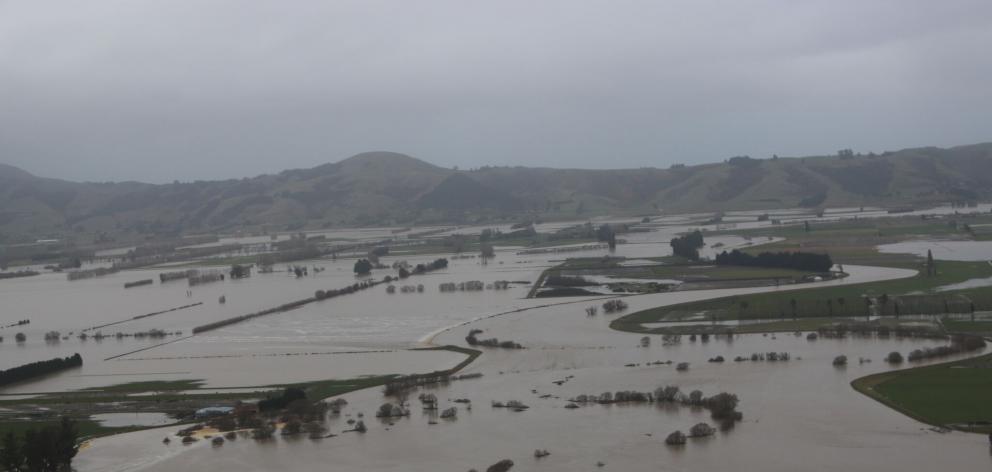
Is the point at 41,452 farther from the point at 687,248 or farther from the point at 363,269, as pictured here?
the point at 687,248

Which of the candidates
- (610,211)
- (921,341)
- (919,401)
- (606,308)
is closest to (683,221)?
(610,211)

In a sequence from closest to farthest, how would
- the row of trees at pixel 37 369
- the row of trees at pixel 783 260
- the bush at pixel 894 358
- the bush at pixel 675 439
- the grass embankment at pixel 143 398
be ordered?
the bush at pixel 675 439 < the grass embankment at pixel 143 398 < the bush at pixel 894 358 < the row of trees at pixel 37 369 < the row of trees at pixel 783 260

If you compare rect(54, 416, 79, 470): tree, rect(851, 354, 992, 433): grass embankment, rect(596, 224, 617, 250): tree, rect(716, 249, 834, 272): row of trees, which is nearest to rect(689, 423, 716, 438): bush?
rect(851, 354, 992, 433): grass embankment

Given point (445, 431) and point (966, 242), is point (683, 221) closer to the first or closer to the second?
point (966, 242)

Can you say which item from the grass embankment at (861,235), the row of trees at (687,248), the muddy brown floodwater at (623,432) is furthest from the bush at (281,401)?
the row of trees at (687,248)

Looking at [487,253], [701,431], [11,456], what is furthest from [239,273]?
[701,431]

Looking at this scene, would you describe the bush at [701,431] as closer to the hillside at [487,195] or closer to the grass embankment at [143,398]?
the grass embankment at [143,398]

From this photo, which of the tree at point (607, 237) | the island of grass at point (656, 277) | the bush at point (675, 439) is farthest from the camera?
the tree at point (607, 237)
